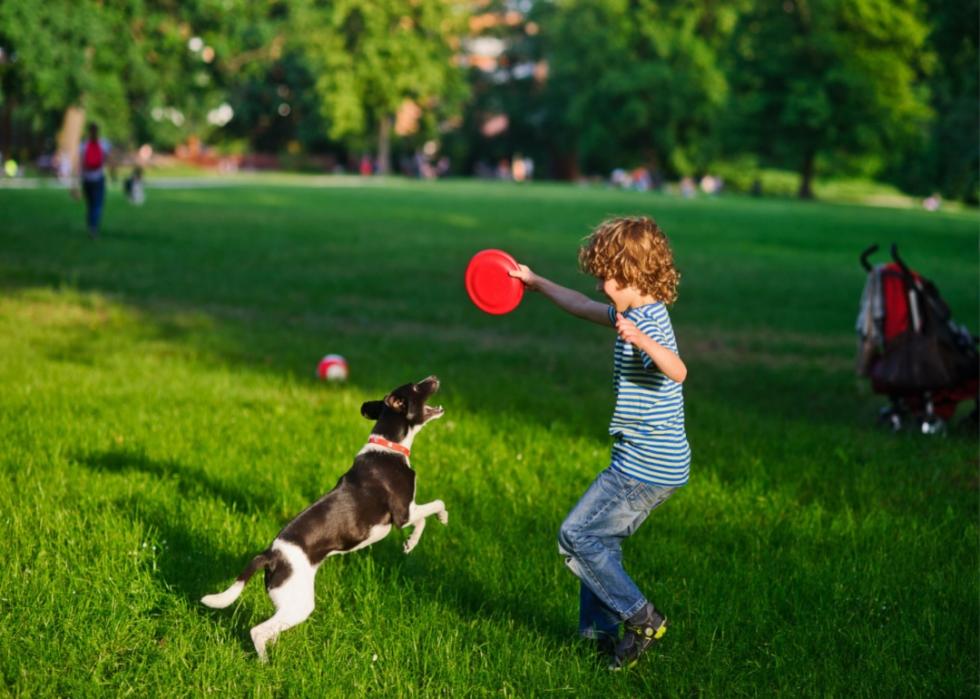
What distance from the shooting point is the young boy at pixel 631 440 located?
419 cm

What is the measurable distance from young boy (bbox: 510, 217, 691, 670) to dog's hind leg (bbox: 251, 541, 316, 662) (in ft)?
3.27

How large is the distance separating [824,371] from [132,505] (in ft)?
25.0

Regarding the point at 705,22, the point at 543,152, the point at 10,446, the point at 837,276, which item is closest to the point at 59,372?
the point at 10,446

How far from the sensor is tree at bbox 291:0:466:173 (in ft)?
263

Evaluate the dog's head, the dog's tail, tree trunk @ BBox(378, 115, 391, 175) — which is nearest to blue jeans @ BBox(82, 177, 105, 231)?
the dog's head

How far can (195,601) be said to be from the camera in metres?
4.76

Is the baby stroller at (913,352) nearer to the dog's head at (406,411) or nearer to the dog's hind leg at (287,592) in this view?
the dog's head at (406,411)

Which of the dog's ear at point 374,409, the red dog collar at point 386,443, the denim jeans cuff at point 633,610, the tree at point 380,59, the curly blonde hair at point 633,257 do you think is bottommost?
the denim jeans cuff at point 633,610

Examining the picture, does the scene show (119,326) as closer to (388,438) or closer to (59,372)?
(59,372)

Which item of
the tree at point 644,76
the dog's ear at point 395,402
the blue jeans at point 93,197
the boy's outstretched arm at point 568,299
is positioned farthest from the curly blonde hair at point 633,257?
the tree at point 644,76

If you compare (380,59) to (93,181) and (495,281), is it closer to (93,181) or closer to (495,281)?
(93,181)

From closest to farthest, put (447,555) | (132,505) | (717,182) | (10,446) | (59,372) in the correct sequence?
(447,555), (132,505), (10,446), (59,372), (717,182)

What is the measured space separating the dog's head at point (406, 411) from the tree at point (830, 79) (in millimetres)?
62860

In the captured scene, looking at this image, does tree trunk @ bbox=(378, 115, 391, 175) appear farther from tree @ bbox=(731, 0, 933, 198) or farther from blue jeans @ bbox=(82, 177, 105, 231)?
blue jeans @ bbox=(82, 177, 105, 231)
